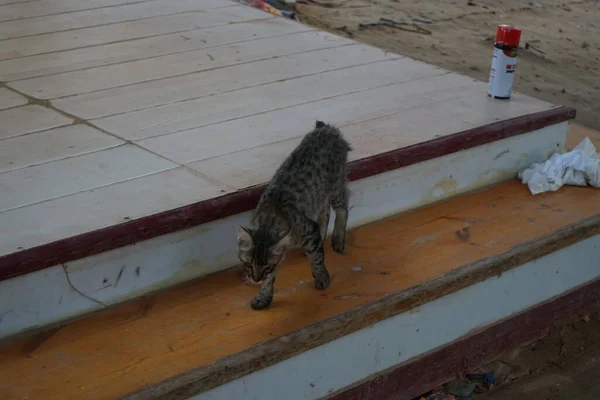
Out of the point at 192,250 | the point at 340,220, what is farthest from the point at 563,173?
the point at 192,250

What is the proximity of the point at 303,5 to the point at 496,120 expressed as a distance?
14.0 feet

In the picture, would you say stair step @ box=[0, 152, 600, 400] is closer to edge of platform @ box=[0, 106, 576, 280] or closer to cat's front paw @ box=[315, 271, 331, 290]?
cat's front paw @ box=[315, 271, 331, 290]

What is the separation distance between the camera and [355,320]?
9.50 ft

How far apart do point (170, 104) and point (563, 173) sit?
1934 millimetres

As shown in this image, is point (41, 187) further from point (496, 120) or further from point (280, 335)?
point (496, 120)

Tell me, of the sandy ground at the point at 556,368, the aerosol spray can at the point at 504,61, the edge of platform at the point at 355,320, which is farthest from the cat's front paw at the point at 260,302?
the aerosol spray can at the point at 504,61

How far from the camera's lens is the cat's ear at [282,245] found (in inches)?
106

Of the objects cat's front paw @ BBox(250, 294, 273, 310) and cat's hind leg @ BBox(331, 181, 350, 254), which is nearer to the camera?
cat's front paw @ BBox(250, 294, 273, 310)

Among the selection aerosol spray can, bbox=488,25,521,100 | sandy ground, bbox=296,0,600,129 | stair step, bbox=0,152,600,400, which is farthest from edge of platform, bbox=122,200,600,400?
sandy ground, bbox=296,0,600,129

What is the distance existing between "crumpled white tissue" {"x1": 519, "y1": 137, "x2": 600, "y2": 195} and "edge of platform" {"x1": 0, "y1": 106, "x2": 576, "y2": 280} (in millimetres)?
191

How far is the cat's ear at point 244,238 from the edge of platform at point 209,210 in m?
0.33

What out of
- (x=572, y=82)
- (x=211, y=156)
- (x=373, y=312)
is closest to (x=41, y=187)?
(x=211, y=156)

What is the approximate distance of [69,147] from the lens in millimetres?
3533

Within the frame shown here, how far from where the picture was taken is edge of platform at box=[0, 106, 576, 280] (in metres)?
2.65
